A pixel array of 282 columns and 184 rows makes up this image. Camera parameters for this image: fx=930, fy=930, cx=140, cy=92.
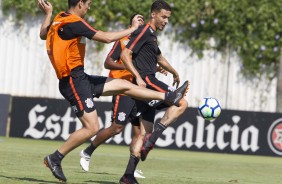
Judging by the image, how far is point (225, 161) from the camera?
17016 mm

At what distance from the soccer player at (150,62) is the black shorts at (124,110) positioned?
104 centimetres

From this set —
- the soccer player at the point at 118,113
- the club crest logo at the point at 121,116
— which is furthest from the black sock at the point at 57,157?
the club crest logo at the point at 121,116

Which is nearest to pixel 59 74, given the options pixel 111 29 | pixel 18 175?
pixel 18 175

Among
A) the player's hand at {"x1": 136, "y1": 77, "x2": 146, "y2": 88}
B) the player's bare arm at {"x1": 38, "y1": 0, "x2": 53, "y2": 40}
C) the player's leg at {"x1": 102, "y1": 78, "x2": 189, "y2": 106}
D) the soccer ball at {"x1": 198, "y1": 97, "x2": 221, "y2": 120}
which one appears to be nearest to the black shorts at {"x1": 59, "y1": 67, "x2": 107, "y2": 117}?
the player's leg at {"x1": 102, "y1": 78, "x2": 189, "y2": 106}

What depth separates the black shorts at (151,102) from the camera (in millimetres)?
11180

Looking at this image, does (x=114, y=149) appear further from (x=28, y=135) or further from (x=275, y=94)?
(x=275, y=94)

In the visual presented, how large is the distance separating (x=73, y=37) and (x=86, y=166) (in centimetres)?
247

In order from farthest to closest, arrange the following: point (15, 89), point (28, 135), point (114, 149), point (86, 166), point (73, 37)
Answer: point (15, 89)
point (28, 135)
point (114, 149)
point (86, 166)
point (73, 37)

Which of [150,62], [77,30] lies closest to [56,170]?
[77,30]

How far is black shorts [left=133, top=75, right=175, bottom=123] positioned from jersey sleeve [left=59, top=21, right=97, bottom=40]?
1479 mm

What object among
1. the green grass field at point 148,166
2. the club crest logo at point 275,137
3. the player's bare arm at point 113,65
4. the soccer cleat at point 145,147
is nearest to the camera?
the soccer cleat at point 145,147

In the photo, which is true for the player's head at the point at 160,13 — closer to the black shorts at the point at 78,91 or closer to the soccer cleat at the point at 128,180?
the black shorts at the point at 78,91

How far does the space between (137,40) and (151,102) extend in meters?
0.82

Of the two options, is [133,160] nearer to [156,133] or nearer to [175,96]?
[156,133]
